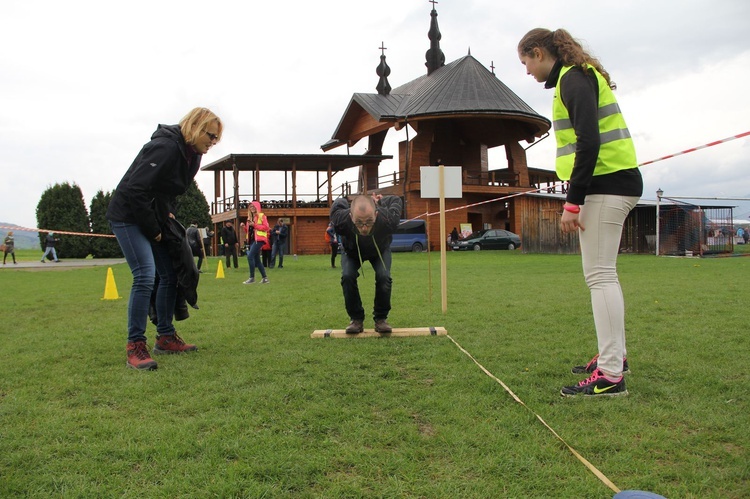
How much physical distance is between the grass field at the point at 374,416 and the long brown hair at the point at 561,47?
6.37 feet

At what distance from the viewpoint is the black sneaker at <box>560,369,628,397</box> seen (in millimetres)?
3406

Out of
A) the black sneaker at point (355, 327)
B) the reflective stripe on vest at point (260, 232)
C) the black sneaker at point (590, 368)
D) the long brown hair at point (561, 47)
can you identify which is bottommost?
the black sneaker at point (590, 368)

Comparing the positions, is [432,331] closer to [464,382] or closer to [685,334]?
[464,382]

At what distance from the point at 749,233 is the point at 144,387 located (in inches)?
2006

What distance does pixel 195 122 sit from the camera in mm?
4523

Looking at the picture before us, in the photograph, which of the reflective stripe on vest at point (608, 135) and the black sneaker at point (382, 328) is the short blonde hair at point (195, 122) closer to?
the black sneaker at point (382, 328)

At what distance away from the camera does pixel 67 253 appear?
38.8 m

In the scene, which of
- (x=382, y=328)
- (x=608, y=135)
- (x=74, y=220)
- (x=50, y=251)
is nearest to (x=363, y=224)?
(x=382, y=328)

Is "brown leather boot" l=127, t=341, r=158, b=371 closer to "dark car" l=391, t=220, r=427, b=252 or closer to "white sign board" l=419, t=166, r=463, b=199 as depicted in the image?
"white sign board" l=419, t=166, r=463, b=199

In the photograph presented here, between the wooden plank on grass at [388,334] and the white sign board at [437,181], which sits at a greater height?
the white sign board at [437,181]

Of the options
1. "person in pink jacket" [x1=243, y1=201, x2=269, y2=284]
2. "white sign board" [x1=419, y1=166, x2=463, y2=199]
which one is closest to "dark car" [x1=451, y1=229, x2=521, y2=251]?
"person in pink jacket" [x1=243, y1=201, x2=269, y2=284]

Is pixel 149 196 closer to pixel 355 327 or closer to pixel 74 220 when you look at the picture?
pixel 355 327

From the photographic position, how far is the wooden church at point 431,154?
117ft

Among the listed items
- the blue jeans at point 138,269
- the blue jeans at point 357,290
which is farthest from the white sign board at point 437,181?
the blue jeans at point 138,269
